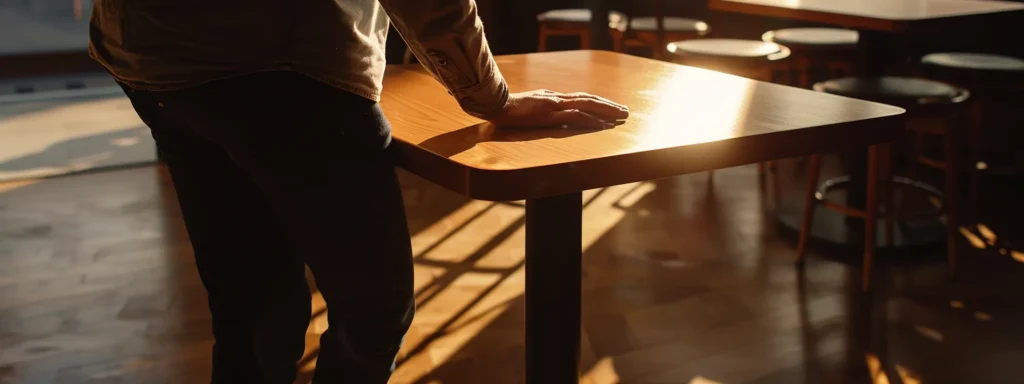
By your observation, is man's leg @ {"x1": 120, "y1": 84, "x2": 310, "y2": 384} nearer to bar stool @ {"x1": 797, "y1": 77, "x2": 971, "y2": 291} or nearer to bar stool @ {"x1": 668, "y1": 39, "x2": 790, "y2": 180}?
bar stool @ {"x1": 797, "y1": 77, "x2": 971, "y2": 291}

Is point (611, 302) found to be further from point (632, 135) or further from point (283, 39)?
point (283, 39)

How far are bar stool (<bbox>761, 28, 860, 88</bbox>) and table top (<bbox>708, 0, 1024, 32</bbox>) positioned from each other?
0.55 m

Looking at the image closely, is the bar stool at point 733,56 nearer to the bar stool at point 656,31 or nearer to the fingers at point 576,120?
the bar stool at point 656,31

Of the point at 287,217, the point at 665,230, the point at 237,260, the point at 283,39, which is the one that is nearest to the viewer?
the point at 283,39

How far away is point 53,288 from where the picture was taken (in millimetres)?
2740

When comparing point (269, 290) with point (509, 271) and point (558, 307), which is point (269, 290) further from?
point (509, 271)

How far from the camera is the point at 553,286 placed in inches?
50.3

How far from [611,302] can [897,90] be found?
106cm

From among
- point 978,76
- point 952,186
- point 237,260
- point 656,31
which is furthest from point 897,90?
point 237,260

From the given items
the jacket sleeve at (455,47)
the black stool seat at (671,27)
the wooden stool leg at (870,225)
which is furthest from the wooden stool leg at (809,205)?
the jacket sleeve at (455,47)

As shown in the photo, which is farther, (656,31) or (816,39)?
(656,31)

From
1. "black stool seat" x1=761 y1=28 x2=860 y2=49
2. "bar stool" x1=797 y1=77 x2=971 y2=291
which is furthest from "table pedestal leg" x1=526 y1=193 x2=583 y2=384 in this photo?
"black stool seat" x1=761 y1=28 x2=860 y2=49

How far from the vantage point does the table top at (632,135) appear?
1.04m

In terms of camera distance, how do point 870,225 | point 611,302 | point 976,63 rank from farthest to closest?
1. point 976,63
2. point 870,225
3. point 611,302
